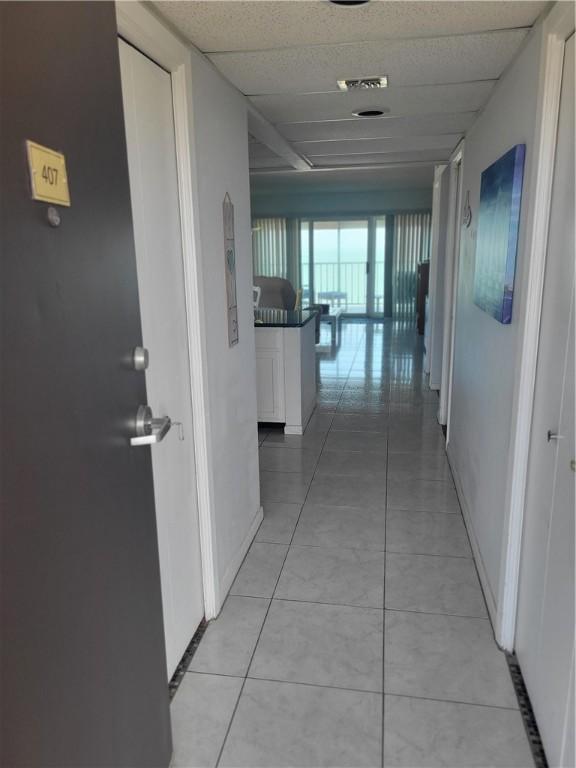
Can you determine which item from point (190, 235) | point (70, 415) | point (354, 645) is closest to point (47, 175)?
point (70, 415)

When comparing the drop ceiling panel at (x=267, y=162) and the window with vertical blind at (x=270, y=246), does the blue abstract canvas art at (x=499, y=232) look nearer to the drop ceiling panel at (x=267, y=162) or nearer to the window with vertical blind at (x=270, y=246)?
the drop ceiling panel at (x=267, y=162)

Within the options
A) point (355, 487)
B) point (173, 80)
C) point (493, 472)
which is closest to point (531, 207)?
point (493, 472)

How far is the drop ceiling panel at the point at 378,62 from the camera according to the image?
1.80 meters

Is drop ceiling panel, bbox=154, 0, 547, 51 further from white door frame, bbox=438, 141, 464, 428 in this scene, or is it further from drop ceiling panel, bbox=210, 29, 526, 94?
white door frame, bbox=438, 141, 464, 428

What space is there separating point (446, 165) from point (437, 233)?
617 millimetres

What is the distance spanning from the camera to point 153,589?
138 centimetres

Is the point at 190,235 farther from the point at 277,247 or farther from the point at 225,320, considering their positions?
the point at 277,247

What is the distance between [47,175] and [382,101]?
6.91 ft

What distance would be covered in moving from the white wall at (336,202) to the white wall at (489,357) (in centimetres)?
745

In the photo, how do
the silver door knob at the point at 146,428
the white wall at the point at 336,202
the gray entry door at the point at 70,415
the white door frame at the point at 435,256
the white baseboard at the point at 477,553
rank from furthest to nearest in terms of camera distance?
1. the white wall at the point at 336,202
2. the white door frame at the point at 435,256
3. the white baseboard at the point at 477,553
4. the silver door knob at the point at 146,428
5. the gray entry door at the point at 70,415

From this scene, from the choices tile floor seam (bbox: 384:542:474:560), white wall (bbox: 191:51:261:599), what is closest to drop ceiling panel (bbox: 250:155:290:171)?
white wall (bbox: 191:51:261:599)

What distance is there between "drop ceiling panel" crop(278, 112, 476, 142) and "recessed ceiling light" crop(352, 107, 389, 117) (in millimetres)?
100

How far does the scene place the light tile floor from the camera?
5.24ft

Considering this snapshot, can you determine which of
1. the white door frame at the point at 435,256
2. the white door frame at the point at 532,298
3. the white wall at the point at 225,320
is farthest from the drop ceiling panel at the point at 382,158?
the white door frame at the point at 532,298
